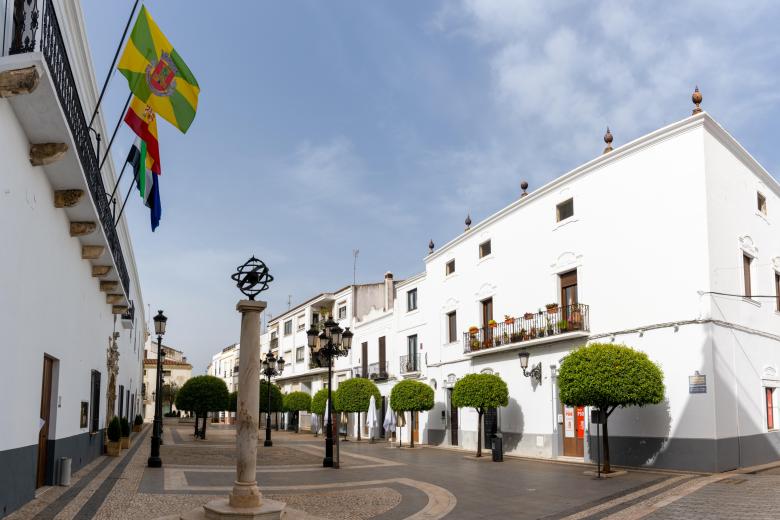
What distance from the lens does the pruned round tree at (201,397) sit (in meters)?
34.2

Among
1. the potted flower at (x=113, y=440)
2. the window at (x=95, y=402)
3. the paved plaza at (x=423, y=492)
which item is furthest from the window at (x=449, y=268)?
the window at (x=95, y=402)

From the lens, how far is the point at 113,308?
20.1m

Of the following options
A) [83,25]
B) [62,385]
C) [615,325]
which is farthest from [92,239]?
[615,325]

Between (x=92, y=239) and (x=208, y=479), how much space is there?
5.62m

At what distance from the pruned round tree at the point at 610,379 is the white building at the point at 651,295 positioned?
116 centimetres

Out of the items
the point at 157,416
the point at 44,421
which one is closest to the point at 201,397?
the point at 157,416

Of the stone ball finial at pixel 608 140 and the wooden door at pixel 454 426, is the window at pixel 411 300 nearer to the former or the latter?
the wooden door at pixel 454 426

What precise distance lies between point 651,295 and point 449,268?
38.0ft

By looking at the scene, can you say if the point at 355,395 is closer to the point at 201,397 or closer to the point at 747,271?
the point at 201,397

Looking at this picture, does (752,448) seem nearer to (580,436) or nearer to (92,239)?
(580,436)

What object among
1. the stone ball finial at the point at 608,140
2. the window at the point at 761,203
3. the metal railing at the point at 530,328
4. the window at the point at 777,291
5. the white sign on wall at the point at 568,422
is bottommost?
the white sign on wall at the point at 568,422

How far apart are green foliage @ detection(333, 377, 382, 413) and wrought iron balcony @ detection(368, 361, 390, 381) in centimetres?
289

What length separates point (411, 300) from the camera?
1272 inches

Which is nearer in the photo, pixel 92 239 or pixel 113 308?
pixel 92 239
